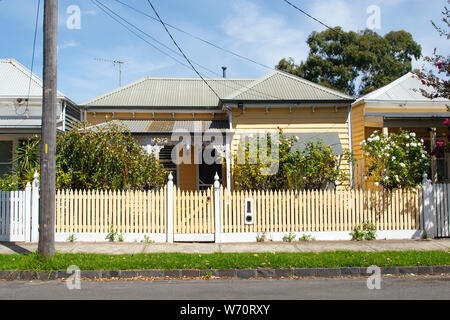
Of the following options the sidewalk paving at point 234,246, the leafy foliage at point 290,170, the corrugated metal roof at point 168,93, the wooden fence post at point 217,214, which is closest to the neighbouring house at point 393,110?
the leafy foliage at point 290,170

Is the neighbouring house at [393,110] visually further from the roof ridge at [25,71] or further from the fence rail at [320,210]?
the roof ridge at [25,71]

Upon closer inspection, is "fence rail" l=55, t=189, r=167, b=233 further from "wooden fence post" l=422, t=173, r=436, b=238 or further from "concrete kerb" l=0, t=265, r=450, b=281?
"wooden fence post" l=422, t=173, r=436, b=238

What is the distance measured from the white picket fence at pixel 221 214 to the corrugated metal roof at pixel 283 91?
5364 mm

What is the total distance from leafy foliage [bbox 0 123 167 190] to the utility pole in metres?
2.95

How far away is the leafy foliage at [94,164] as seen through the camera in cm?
1155

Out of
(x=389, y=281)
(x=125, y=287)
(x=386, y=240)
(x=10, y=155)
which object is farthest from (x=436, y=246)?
(x=10, y=155)

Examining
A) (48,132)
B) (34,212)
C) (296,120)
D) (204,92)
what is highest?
(204,92)

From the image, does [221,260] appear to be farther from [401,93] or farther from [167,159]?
[401,93]

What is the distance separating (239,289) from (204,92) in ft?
41.2

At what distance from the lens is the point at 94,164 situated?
11680 mm

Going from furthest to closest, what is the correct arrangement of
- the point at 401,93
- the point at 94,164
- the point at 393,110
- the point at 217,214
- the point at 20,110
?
the point at 401,93 < the point at 393,110 < the point at 20,110 < the point at 94,164 < the point at 217,214

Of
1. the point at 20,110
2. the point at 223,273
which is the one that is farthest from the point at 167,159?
the point at 223,273

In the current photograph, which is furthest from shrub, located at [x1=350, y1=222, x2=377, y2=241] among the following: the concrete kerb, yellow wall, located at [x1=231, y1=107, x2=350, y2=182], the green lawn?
yellow wall, located at [x1=231, y1=107, x2=350, y2=182]
